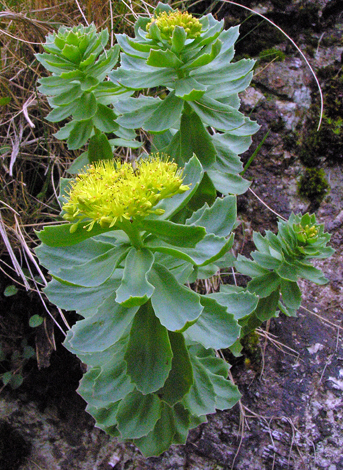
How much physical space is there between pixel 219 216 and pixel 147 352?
54 cm

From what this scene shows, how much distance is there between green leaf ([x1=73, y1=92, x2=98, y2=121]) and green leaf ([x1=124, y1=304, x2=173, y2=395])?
100 centimetres

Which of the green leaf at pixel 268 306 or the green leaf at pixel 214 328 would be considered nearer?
the green leaf at pixel 214 328

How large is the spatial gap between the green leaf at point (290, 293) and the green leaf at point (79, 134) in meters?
1.23

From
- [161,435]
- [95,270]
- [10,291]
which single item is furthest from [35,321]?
[95,270]

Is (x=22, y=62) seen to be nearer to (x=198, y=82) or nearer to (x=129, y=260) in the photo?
(x=198, y=82)

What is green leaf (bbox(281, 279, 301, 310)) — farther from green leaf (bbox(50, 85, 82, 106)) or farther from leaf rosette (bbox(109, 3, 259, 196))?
green leaf (bbox(50, 85, 82, 106))

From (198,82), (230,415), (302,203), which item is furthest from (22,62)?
(230,415)

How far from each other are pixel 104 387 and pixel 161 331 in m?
0.38

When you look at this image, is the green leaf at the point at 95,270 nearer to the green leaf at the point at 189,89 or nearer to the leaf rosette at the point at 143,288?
the leaf rosette at the point at 143,288

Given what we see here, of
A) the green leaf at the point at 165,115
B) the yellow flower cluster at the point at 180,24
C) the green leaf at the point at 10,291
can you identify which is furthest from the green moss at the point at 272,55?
the green leaf at the point at 10,291

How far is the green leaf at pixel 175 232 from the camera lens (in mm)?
1160

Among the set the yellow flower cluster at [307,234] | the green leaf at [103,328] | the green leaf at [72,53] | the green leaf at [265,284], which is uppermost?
the green leaf at [72,53]

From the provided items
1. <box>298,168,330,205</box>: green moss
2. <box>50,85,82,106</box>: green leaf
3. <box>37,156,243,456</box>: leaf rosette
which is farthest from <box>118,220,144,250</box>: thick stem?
<box>298,168,330,205</box>: green moss

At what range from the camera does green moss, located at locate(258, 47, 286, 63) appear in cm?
278
